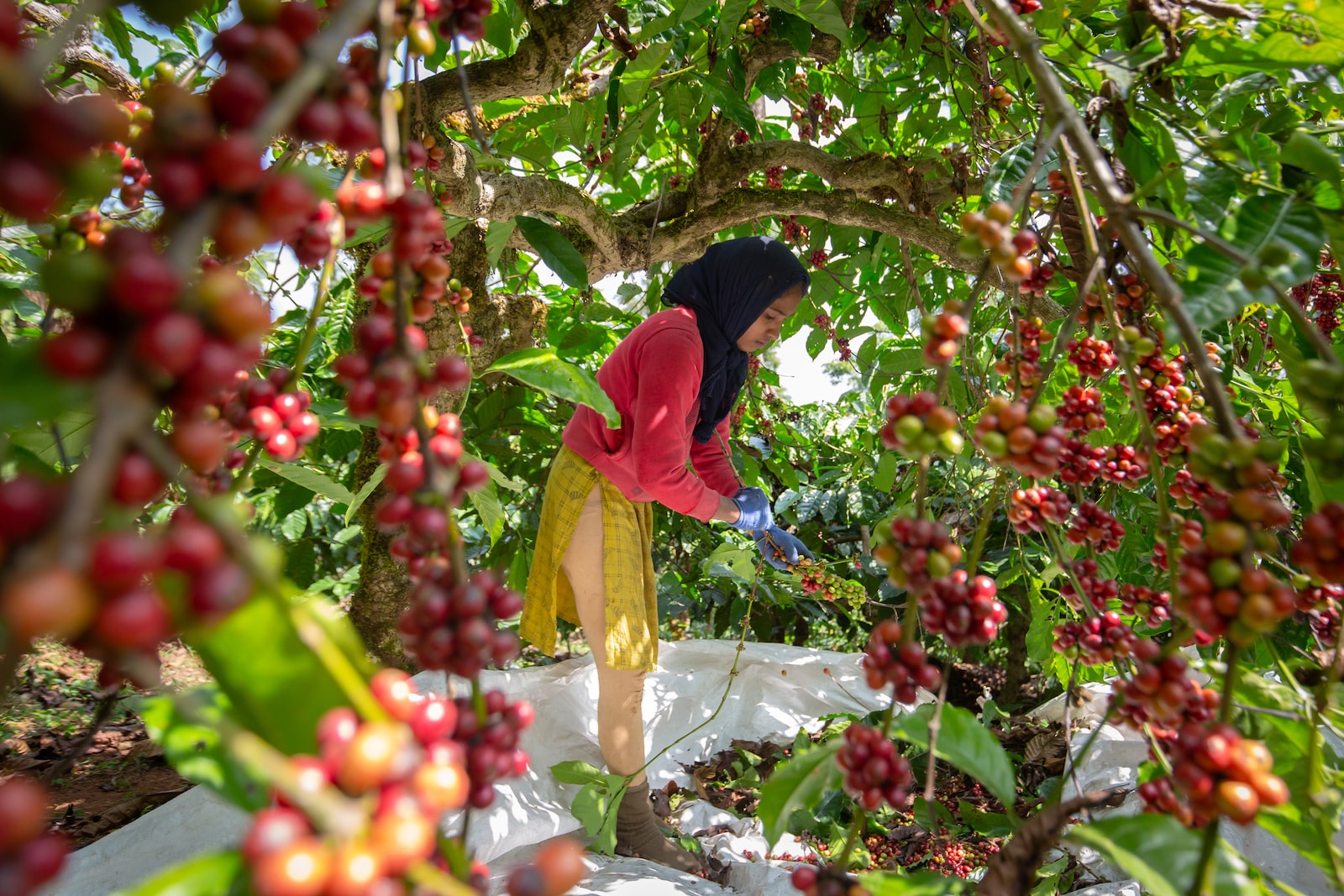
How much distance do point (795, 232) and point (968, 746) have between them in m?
2.62

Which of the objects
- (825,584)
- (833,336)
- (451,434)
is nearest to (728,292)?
(825,584)

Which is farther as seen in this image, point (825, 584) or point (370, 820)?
point (825, 584)

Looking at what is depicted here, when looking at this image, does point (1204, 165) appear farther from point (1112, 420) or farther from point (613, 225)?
point (613, 225)

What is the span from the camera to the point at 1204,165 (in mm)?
692

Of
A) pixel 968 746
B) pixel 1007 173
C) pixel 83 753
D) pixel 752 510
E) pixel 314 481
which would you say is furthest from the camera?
pixel 752 510

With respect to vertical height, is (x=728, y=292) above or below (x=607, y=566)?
above

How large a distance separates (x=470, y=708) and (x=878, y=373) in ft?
7.79

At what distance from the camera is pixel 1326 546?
0.44 meters

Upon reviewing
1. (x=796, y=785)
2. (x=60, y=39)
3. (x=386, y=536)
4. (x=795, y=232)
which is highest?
(x=795, y=232)

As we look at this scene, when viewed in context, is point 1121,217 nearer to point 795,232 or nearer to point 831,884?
point 831,884

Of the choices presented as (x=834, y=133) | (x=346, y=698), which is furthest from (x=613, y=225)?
(x=346, y=698)

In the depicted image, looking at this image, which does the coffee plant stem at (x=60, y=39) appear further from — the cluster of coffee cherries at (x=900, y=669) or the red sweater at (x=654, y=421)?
the red sweater at (x=654, y=421)

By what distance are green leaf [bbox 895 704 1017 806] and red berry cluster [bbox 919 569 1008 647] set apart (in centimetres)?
9

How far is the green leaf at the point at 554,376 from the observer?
84 centimetres
